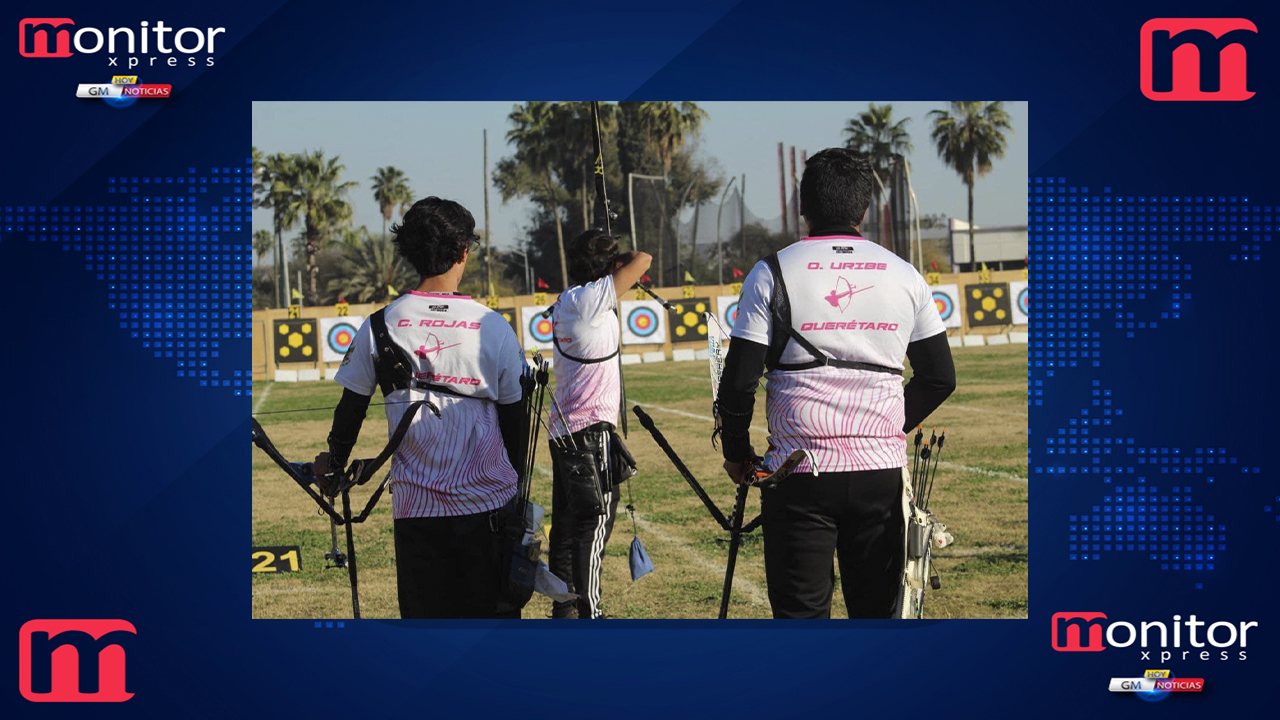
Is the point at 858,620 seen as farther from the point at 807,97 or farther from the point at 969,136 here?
the point at 969,136

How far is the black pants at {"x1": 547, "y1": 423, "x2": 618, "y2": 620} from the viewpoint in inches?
178

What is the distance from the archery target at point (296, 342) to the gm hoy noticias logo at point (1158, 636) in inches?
819

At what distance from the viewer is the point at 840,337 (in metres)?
3.21

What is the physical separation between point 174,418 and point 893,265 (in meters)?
2.22

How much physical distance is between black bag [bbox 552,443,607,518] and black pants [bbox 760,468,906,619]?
1.22 metres

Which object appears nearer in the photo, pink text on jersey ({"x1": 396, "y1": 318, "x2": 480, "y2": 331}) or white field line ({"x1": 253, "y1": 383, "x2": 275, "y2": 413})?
pink text on jersey ({"x1": 396, "y1": 318, "x2": 480, "y2": 331})

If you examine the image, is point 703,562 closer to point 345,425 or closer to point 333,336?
point 345,425

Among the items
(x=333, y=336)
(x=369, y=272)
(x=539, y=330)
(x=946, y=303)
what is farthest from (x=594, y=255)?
(x=369, y=272)

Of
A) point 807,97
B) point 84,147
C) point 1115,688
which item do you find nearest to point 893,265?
point 807,97

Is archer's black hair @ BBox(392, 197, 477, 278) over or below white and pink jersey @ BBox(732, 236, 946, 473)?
over

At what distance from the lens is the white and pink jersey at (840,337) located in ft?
10.5

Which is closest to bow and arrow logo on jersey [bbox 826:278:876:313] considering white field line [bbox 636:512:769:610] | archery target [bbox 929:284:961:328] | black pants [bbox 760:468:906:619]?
black pants [bbox 760:468:906:619]

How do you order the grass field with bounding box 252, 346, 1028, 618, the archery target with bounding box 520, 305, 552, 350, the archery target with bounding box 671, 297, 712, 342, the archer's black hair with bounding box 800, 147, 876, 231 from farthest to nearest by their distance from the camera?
the archery target with bounding box 671, 297, 712, 342, the archery target with bounding box 520, 305, 552, 350, the grass field with bounding box 252, 346, 1028, 618, the archer's black hair with bounding box 800, 147, 876, 231

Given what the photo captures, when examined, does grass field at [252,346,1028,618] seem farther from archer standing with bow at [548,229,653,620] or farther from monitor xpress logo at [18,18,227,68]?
monitor xpress logo at [18,18,227,68]
